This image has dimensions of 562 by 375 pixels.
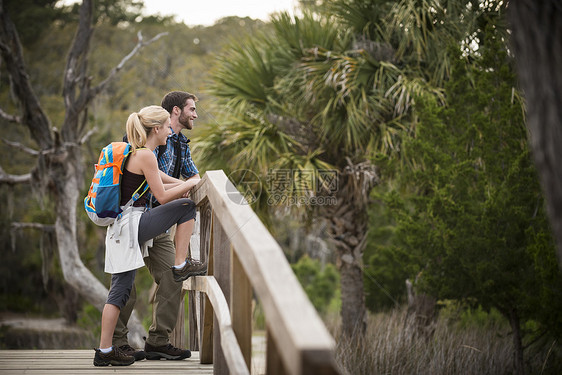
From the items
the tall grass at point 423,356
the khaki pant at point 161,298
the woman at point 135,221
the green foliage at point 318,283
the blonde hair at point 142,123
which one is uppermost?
the blonde hair at point 142,123

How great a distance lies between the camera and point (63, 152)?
11.7 meters

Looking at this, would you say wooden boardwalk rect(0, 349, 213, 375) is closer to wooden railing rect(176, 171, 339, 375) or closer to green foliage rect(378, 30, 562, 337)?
wooden railing rect(176, 171, 339, 375)

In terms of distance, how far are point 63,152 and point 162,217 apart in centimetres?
913

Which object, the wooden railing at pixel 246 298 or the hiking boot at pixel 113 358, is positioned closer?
the wooden railing at pixel 246 298

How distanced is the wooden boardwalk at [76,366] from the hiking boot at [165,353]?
42 millimetres

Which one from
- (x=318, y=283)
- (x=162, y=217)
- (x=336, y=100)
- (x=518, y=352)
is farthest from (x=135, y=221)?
(x=318, y=283)

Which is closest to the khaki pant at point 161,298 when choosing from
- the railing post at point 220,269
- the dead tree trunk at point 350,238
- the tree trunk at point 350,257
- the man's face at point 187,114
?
the railing post at point 220,269

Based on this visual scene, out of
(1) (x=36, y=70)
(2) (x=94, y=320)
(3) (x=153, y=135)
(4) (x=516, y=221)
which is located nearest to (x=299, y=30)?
(4) (x=516, y=221)

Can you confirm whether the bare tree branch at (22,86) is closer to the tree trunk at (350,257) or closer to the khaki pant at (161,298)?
the tree trunk at (350,257)

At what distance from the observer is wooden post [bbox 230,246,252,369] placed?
2420 millimetres

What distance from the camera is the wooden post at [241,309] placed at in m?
2.42

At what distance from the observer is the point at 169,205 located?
11.1ft

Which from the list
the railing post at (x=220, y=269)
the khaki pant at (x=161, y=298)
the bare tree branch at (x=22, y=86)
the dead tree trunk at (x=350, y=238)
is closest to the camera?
the railing post at (x=220, y=269)

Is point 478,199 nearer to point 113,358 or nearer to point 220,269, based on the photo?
point 220,269
